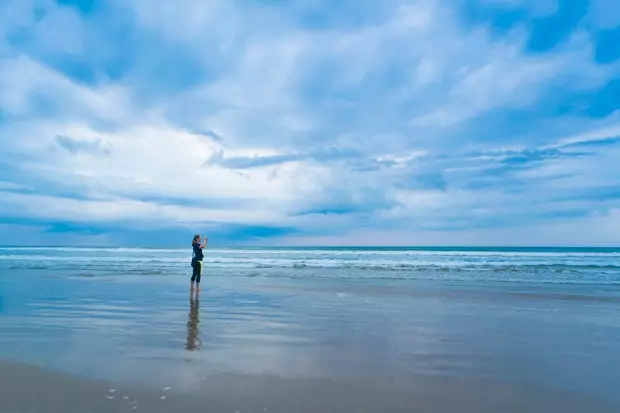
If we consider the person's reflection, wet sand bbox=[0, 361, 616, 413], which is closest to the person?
the person's reflection

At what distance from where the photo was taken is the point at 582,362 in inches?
289

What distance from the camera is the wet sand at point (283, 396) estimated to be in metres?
5.11

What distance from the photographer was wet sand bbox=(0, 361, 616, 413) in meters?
5.11

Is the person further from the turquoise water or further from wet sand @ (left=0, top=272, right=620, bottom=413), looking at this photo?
→ the turquoise water

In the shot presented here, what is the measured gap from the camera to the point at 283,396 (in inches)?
216

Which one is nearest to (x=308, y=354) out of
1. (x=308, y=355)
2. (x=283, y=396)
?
(x=308, y=355)

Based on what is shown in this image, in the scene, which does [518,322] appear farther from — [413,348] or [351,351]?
[351,351]

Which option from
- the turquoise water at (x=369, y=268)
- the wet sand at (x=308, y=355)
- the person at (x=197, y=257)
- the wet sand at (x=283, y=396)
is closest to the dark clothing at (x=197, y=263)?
the person at (x=197, y=257)

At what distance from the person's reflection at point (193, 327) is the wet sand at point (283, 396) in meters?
2.13

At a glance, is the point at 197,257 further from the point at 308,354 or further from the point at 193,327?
the point at 308,354

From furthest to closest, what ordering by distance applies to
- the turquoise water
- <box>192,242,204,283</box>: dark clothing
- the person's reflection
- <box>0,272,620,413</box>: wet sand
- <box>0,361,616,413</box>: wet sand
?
the turquoise water → <box>192,242,204,283</box>: dark clothing → the person's reflection → <box>0,272,620,413</box>: wet sand → <box>0,361,616,413</box>: wet sand

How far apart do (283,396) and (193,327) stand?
16.4 feet

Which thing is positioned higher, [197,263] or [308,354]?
[197,263]

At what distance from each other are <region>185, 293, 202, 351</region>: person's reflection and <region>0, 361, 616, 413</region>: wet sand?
2.13 metres
